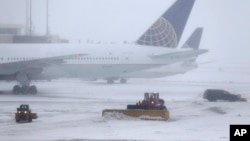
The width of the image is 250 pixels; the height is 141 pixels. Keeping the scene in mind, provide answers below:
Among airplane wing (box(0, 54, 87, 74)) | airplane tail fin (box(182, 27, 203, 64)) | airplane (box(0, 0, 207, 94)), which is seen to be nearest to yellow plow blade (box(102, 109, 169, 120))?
airplane wing (box(0, 54, 87, 74))

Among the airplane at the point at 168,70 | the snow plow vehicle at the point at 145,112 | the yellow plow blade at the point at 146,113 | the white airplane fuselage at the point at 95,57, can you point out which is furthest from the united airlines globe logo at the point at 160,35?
the yellow plow blade at the point at 146,113

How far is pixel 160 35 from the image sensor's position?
194ft

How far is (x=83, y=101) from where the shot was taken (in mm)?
44500

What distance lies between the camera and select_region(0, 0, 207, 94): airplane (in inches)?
2119

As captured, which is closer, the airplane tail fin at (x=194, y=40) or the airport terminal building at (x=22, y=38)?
the airport terminal building at (x=22, y=38)

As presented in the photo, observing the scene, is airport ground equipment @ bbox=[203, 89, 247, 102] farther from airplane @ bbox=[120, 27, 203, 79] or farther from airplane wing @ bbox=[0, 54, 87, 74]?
airplane @ bbox=[120, 27, 203, 79]

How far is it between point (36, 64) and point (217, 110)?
2010cm

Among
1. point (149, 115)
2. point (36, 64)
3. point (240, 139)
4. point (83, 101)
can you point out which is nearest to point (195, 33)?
point (36, 64)

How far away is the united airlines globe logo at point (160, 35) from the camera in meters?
58.9

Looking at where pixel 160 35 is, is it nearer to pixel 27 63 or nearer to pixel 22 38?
pixel 27 63

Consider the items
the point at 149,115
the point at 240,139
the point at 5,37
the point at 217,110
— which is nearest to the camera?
the point at 240,139

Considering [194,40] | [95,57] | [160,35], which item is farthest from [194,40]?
[95,57]

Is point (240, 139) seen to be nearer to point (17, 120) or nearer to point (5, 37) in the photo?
point (17, 120)

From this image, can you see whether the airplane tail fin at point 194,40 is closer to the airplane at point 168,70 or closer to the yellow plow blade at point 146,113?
the airplane at point 168,70
